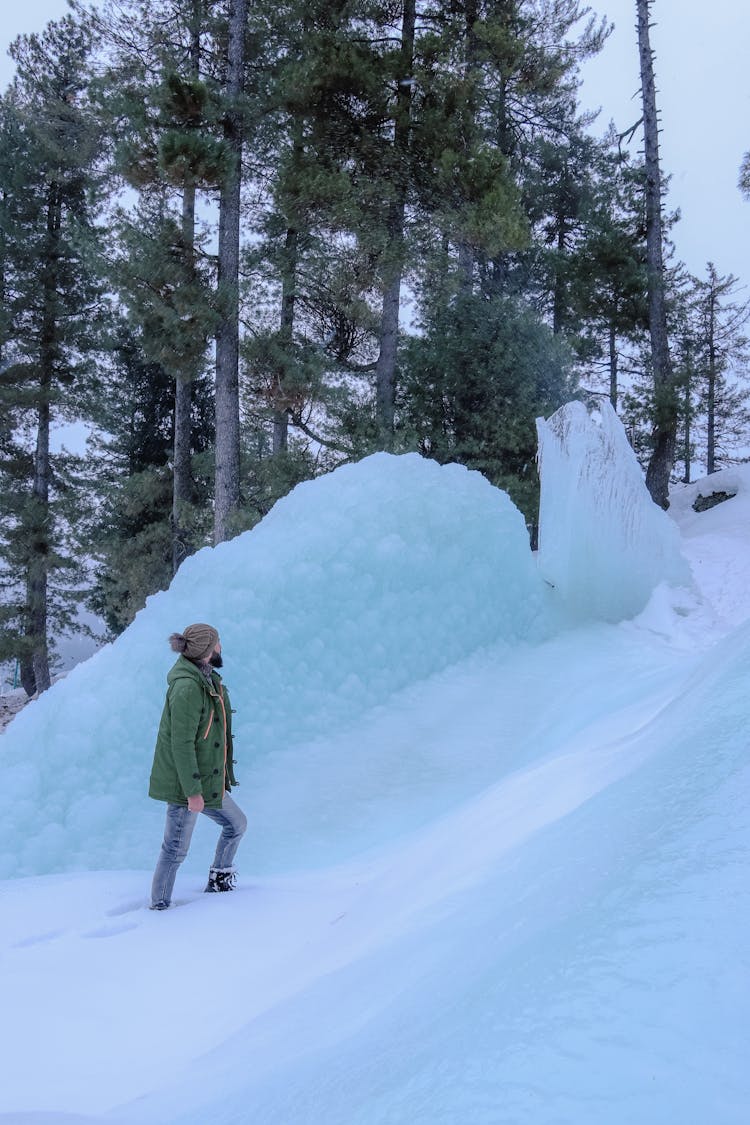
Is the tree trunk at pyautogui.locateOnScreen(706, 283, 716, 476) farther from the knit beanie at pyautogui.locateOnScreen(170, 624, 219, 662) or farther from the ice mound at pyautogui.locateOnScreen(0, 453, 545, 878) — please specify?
the knit beanie at pyautogui.locateOnScreen(170, 624, 219, 662)

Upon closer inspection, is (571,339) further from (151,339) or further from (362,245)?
(151,339)

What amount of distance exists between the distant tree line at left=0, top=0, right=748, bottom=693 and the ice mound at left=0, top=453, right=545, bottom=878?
5.07 m

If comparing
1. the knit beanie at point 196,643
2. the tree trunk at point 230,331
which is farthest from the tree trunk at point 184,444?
the knit beanie at point 196,643

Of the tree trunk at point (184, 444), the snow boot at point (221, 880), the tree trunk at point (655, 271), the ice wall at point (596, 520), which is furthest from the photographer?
the tree trunk at point (655, 271)

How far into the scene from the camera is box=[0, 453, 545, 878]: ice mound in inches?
197

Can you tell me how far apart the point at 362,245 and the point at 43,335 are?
962 centimetres

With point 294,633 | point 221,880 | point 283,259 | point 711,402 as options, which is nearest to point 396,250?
point 283,259

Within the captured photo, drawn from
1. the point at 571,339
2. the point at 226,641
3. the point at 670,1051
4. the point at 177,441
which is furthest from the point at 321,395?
the point at 670,1051

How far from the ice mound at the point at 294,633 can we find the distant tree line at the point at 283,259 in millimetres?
5068

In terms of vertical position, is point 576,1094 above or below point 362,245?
below

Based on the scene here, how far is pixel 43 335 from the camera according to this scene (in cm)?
1795

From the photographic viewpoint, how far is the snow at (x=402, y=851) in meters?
1.37

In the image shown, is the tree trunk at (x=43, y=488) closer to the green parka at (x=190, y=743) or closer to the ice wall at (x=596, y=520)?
the ice wall at (x=596, y=520)

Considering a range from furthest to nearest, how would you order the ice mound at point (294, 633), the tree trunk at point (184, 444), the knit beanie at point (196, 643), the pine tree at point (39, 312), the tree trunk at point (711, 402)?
the tree trunk at point (711, 402), the pine tree at point (39, 312), the tree trunk at point (184, 444), the ice mound at point (294, 633), the knit beanie at point (196, 643)
